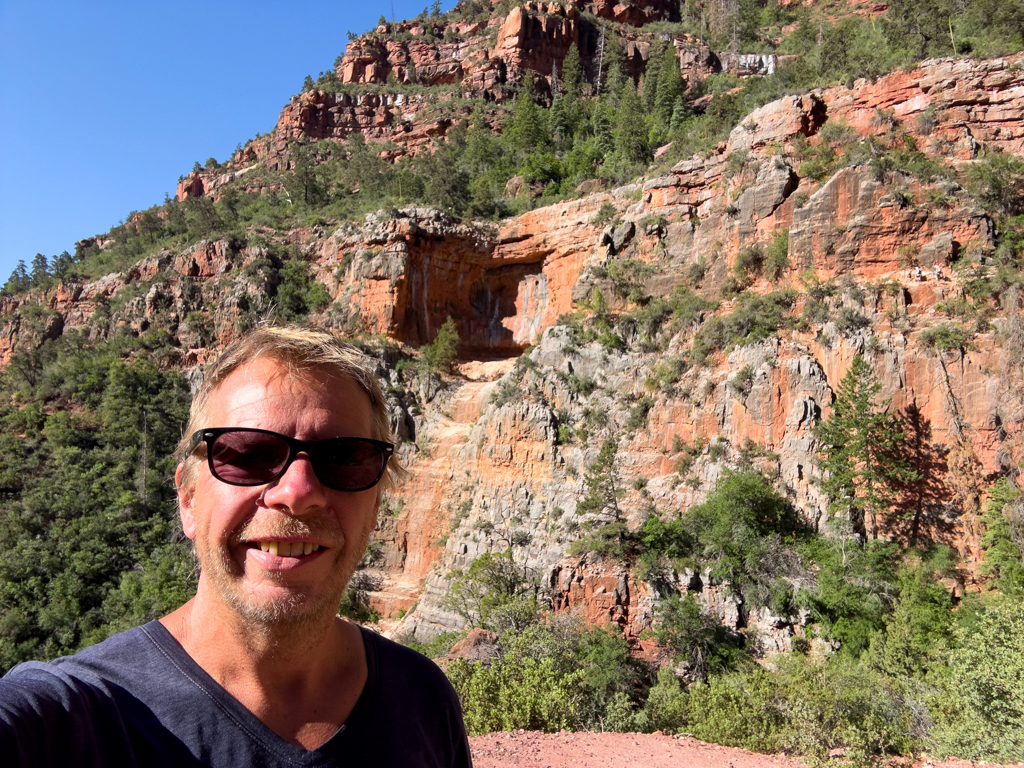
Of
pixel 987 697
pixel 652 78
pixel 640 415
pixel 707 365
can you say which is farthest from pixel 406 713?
pixel 652 78

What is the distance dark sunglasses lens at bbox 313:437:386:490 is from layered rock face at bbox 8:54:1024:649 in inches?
684

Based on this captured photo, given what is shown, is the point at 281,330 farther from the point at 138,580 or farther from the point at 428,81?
the point at 428,81

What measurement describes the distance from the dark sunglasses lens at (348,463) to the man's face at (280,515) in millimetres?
27

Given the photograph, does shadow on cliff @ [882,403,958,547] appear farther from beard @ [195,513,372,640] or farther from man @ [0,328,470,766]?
beard @ [195,513,372,640]

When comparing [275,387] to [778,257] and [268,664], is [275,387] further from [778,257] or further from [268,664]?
[778,257]

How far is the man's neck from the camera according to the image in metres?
1.49

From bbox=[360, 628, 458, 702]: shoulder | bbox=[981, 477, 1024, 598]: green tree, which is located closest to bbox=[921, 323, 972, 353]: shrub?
bbox=[981, 477, 1024, 598]: green tree

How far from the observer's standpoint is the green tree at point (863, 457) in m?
17.0

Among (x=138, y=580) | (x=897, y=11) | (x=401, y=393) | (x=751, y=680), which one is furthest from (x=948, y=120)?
(x=138, y=580)

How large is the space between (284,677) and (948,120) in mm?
27398

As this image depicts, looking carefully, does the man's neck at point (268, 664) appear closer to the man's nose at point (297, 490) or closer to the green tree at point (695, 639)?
the man's nose at point (297, 490)

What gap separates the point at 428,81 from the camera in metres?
59.7

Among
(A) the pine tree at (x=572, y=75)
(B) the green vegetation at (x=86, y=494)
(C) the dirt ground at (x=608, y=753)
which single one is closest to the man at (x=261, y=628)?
(C) the dirt ground at (x=608, y=753)

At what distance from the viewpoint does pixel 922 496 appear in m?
16.9
